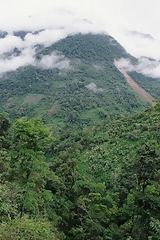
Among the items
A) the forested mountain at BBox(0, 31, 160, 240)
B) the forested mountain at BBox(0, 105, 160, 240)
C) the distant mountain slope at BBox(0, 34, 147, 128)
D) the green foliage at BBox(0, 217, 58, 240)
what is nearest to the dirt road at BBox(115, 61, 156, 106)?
the distant mountain slope at BBox(0, 34, 147, 128)

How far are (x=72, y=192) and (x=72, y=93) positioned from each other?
110138 mm

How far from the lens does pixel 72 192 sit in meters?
Result: 51.6

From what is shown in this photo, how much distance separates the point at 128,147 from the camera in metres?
72.7

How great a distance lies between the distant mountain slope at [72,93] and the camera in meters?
143

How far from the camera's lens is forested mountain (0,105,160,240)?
29920 mm

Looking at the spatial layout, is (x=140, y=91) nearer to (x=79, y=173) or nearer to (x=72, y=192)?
(x=79, y=173)

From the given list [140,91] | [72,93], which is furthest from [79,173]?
[140,91]

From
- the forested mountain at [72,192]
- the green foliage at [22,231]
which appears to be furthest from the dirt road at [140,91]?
the green foliage at [22,231]

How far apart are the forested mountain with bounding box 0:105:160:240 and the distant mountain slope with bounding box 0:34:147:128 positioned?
230ft

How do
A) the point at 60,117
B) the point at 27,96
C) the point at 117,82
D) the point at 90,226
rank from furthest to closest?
the point at 117,82 → the point at 27,96 → the point at 60,117 → the point at 90,226

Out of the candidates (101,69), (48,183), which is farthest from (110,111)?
(48,183)

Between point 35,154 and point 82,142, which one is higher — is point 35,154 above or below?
above

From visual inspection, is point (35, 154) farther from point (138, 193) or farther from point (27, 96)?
point (27, 96)

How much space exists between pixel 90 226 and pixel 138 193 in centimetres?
807
